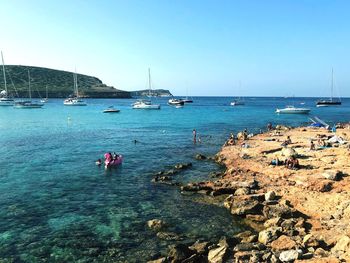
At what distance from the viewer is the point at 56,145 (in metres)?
57.1

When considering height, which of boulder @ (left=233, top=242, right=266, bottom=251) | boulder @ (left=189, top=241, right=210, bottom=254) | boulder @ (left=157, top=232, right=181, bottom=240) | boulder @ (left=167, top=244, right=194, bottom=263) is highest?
boulder @ (left=167, top=244, right=194, bottom=263)

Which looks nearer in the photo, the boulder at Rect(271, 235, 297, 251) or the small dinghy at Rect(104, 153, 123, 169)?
the boulder at Rect(271, 235, 297, 251)

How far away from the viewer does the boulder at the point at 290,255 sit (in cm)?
1778

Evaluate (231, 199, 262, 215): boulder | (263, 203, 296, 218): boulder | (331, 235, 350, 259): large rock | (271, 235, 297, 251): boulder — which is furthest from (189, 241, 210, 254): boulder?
(331, 235, 350, 259): large rock

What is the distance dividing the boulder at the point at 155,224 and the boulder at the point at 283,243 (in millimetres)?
7442

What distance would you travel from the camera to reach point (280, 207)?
2550cm

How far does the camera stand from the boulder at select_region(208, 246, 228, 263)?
1867 centimetres

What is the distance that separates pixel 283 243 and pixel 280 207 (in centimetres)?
579

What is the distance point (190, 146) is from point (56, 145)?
21645mm

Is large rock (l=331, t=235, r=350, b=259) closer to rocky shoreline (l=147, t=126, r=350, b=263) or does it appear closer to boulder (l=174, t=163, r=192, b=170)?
rocky shoreline (l=147, t=126, r=350, b=263)

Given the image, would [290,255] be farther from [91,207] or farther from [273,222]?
[91,207]

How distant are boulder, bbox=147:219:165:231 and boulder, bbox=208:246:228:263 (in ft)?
16.8

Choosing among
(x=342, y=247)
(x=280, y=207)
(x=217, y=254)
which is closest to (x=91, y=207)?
(x=217, y=254)

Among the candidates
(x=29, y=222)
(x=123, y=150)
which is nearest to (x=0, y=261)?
(x=29, y=222)
